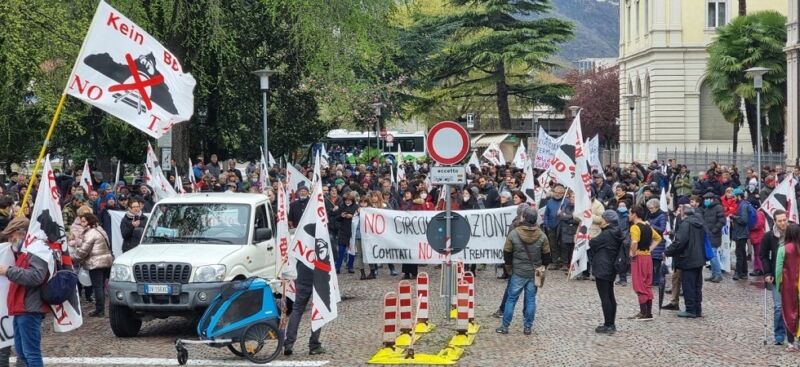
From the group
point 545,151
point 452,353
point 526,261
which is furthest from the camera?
point 545,151

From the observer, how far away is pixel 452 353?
1333 cm

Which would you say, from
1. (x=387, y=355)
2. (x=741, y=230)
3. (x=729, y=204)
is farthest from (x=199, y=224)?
(x=729, y=204)

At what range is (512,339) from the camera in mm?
14688

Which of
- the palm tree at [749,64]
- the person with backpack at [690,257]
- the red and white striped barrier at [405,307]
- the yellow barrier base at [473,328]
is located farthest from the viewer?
the palm tree at [749,64]

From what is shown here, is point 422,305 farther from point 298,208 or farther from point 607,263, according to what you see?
point 298,208

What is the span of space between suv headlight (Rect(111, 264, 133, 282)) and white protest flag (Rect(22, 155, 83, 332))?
1.58 m

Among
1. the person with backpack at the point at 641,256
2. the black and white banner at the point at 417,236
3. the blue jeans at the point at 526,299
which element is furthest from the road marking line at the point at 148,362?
the black and white banner at the point at 417,236

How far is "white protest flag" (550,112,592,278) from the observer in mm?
20047

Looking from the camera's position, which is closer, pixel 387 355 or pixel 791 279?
pixel 387 355

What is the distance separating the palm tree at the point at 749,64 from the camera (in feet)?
178

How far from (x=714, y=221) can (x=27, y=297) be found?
13.4 m

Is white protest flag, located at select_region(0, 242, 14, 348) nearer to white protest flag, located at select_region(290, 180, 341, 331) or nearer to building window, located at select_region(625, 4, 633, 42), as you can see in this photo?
white protest flag, located at select_region(290, 180, 341, 331)

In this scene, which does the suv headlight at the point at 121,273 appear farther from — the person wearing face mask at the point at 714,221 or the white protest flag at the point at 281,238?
the person wearing face mask at the point at 714,221

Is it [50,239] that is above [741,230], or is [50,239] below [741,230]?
above
